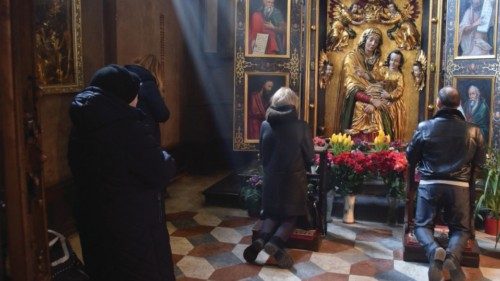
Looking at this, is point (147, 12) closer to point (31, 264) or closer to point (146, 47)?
point (146, 47)

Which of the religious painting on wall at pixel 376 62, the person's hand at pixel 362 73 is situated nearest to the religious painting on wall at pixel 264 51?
the religious painting on wall at pixel 376 62

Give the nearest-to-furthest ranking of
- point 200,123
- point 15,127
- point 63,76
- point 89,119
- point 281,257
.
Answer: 1. point 15,127
2. point 89,119
3. point 281,257
4. point 63,76
5. point 200,123

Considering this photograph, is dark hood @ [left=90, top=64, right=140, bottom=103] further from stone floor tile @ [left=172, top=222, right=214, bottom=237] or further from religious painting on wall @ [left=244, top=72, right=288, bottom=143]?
religious painting on wall @ [left=244, top=72, right=288, bottom=143]

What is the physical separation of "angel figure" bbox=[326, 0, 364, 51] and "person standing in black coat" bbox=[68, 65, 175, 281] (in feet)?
16.8

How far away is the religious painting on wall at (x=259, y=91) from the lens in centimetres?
691

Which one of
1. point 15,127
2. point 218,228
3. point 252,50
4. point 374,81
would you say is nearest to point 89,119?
point 15,127

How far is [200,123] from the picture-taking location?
884 centimetres

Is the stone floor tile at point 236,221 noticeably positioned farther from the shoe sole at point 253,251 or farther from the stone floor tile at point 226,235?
the shoe sole at point 253,251

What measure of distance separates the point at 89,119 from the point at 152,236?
0.69 metres

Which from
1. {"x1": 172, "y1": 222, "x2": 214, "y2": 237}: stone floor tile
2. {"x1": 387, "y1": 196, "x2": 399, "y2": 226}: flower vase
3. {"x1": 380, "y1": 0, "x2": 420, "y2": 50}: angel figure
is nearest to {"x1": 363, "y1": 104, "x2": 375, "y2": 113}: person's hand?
{"x1": 380, "y1": 0, "x2": 420, "y2": 50}: angel figure

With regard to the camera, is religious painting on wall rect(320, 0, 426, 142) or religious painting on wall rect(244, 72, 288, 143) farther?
religious painting on wall rect(320, 0, 426, 142)

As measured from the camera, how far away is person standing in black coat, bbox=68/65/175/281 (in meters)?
2.53

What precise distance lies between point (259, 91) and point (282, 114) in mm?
2732

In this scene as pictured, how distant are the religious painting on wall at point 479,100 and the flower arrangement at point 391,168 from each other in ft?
4.23
